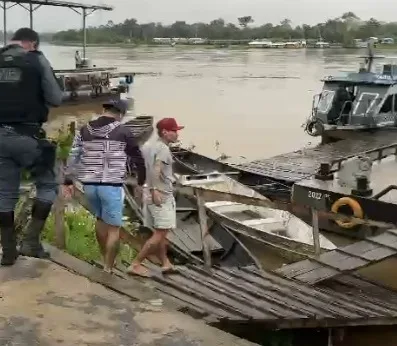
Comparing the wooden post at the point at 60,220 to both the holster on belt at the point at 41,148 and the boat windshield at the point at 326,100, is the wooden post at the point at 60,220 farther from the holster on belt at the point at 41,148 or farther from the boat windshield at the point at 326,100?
the boat windshield at the point at 326,100

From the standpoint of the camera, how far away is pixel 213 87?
48469 millimetres

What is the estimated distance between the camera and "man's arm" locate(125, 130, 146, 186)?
17.8 feet

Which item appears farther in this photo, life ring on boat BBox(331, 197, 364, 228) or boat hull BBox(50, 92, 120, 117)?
boat hull BBox(50, 92, 120, 117)

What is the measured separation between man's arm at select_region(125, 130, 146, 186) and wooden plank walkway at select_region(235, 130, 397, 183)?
30.2 feet

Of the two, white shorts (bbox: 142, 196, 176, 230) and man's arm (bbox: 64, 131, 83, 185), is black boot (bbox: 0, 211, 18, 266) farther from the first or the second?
white shorts (bbox: 142, 196, 176, 230)

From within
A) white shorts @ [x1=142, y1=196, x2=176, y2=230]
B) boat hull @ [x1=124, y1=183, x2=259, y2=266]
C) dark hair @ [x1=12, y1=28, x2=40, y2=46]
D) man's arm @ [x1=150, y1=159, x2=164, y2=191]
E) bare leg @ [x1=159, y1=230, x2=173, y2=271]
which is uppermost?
dark hair @ [x1=12, y1=28, x2=40, y2=46]

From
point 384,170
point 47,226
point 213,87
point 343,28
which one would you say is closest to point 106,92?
point 213,87

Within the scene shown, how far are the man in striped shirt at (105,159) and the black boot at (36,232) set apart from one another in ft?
1.10

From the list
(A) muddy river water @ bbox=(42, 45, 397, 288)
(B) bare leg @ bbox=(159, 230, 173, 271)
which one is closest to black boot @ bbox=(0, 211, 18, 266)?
(B) bare leg @ bbox=(159, 230, 173, 271)

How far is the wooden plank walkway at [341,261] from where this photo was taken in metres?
6.94

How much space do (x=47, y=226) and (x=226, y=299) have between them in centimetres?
217

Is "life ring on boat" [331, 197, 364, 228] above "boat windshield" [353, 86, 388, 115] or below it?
below

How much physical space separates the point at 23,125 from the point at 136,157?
898mm

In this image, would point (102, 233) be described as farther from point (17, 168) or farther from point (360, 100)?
point (360, 100)
